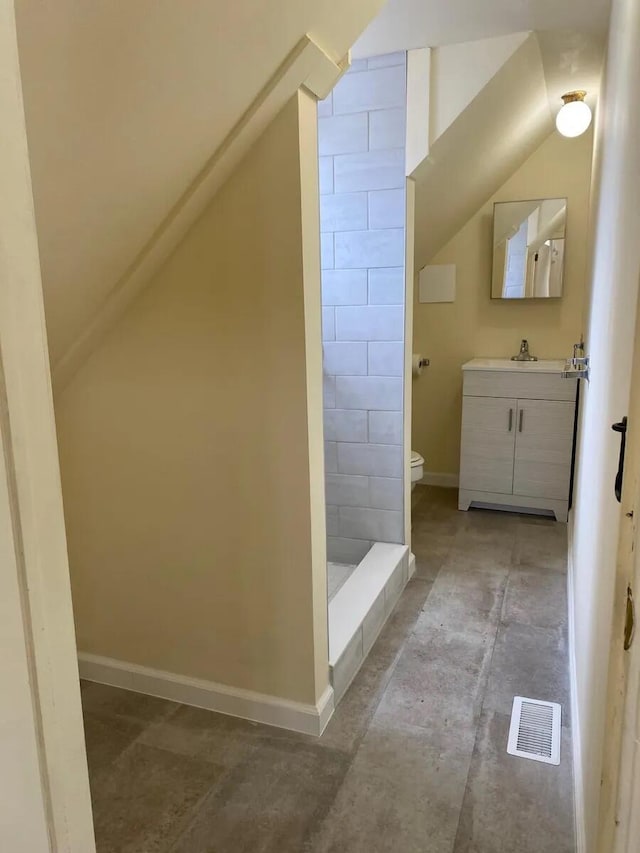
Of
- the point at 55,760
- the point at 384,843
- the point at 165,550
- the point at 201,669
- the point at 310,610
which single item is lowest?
the point at 384,843

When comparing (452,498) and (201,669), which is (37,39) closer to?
(201,669)

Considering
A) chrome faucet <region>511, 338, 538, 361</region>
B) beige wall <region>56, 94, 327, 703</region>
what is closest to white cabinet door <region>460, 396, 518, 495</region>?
chrome faucet <region>511, 338, 538, 361</region>

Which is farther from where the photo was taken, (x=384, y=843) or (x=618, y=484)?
(x=384, y=843)

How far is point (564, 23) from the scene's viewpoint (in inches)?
88.8

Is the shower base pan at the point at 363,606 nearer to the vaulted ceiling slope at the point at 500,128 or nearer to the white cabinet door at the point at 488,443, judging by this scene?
the white cabinet door at the point at 488,443

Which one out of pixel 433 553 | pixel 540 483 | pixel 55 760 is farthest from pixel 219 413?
pixel 540 483

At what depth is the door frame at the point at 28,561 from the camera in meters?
0.63

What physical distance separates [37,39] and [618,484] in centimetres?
111

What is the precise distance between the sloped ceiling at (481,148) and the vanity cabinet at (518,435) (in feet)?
2.90

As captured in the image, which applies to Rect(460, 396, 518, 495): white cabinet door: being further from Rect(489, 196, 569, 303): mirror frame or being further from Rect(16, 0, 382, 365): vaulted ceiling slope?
Rect(16, 0, 382, 365): vaulted ceiling slope

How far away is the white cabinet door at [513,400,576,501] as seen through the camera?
11.5 ft

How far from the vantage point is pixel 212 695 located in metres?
1.99

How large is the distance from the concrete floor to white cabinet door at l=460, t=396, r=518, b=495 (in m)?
1.27

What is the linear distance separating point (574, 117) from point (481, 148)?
0.46 meters
